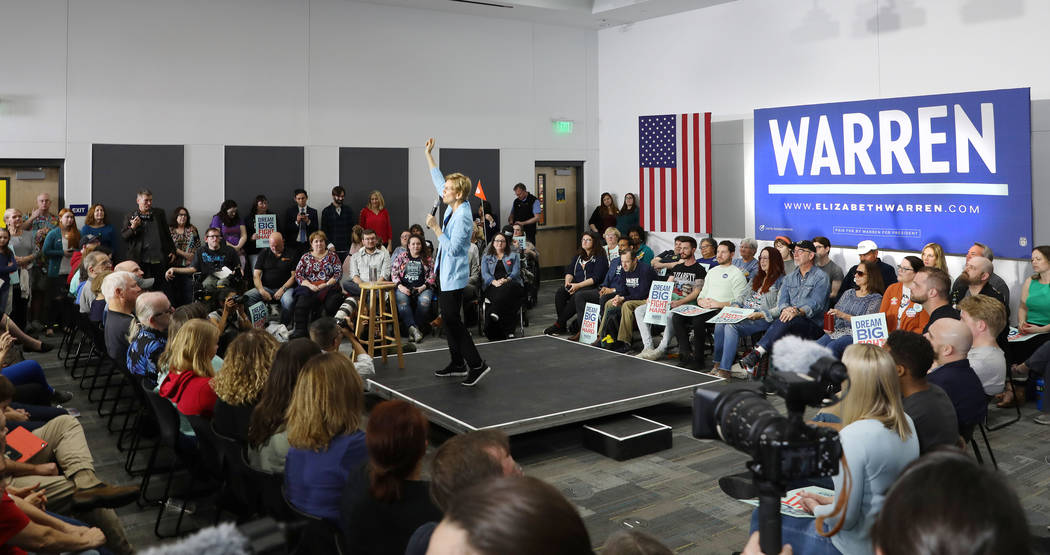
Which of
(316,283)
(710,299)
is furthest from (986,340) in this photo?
(316,283)

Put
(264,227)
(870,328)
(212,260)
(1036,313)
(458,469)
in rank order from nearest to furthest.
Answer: (458,469), (870,328), (1036,313), (212,260), (264,227)

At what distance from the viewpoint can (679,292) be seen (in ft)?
28.2

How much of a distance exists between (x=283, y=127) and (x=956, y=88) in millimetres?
8775

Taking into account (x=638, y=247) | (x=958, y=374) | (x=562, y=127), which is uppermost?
(x=562, y=127)

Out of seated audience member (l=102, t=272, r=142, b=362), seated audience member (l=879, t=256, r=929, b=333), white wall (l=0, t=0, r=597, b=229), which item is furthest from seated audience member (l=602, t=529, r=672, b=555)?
white wall (l=0, t=0, r=597, b=229)

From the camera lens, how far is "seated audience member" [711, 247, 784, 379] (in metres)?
7.59

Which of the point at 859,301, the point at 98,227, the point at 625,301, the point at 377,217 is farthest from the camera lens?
the point at 377,217

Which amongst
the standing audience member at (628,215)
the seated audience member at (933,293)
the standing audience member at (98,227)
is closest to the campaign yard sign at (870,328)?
the seated audience member at (933,293)

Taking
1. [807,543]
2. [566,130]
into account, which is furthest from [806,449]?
[566,130]

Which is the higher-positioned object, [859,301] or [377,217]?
[377,217]

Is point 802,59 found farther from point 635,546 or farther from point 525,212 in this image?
point 635,546

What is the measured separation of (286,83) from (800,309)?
8056 millimetres

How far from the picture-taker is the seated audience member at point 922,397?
3182mm

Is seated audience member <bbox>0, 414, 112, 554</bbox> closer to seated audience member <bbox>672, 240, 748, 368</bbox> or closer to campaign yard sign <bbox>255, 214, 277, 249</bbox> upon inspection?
seated audience member <bbox>672, 240, 748, 368</bbox>
